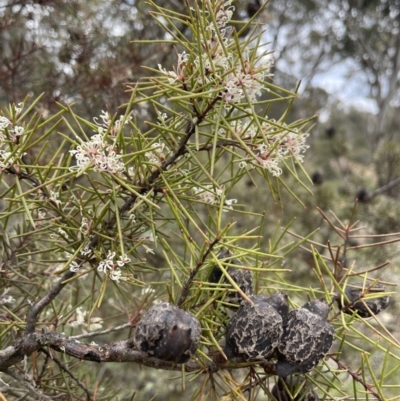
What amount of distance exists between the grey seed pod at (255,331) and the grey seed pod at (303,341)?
0.6 inches

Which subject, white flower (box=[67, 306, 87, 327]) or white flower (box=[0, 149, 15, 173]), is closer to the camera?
white flower (box=[0, 149, 15, 173])

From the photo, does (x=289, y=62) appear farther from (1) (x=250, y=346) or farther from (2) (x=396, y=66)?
(1) (x=250, y=346)

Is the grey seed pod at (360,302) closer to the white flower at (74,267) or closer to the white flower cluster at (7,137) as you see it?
the white flower at (74,267)

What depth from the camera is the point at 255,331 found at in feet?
1.57

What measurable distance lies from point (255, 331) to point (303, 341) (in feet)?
0.19

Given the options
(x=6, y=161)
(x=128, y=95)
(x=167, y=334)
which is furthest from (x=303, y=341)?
(x=128, y=95)

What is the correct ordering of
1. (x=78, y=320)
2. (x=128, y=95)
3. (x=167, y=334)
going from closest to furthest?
(x=167, y=334)
(x=78, y=320)
(x=128, y=95)

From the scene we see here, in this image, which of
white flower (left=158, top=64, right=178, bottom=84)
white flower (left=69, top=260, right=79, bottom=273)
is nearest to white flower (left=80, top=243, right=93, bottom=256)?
white flower (left=69, top=260, right=79, bottom=273)

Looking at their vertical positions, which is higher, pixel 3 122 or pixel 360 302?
pixel 3 122

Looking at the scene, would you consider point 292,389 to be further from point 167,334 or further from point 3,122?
point 3,122

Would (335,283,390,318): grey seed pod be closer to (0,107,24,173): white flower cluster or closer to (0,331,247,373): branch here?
(0,331,247,373): branch

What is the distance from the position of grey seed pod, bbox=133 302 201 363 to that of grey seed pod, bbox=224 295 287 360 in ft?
0.19

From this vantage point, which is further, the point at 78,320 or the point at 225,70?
the point at 78,320

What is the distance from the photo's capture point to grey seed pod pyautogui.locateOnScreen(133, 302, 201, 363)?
44cm
